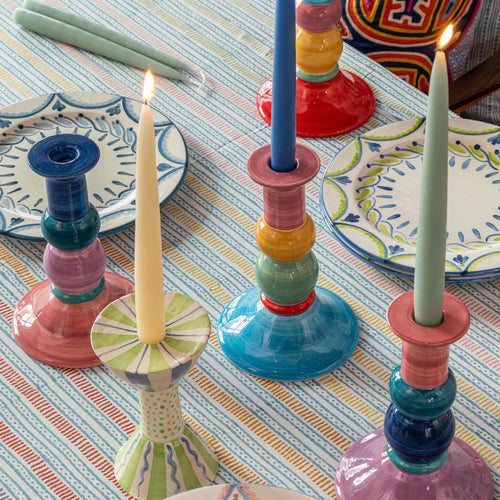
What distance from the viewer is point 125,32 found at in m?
1.23

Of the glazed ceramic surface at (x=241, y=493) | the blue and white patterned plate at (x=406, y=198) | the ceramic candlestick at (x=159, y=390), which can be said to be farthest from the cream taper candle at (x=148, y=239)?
the blue and white patterned plate at (x=406, y=198)

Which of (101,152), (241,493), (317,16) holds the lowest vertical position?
(241,493)

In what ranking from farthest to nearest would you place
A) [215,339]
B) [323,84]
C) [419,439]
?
1. [323,84]
2. [215,339]
3. [419,439]

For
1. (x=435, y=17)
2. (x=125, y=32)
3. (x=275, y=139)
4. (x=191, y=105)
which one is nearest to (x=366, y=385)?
(x=275, y=139)

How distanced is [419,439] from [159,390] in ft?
0.59

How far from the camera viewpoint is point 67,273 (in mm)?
789

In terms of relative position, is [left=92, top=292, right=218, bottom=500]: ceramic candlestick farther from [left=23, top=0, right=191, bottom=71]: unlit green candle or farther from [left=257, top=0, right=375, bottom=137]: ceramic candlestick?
[left=23, top=0, right=191, bottom=71]: unlit green candle

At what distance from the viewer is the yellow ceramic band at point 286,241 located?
2.43 feet

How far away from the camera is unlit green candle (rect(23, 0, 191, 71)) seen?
45.6 inches

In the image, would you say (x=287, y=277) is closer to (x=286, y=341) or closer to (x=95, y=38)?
(x=286, y=341)

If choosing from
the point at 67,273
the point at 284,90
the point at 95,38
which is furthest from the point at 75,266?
the point at 95,38

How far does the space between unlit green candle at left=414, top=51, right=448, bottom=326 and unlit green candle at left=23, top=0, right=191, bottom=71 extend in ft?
2.29

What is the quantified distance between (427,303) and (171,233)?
0.45m

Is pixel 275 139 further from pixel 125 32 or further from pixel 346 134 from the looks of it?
pixel 125 32
